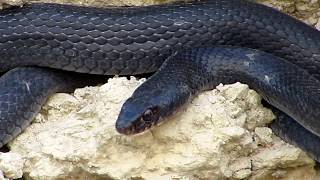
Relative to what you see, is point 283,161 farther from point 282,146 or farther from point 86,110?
point 86,110

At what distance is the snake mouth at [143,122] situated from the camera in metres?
3.76

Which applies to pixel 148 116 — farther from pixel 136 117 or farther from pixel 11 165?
pixel 11 165

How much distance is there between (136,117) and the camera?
381 cm

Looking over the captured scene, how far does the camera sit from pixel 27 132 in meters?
4.16

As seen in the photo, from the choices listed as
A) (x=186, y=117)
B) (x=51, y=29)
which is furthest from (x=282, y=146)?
(x=51, y=29)

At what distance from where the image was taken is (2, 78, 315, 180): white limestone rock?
152 inches

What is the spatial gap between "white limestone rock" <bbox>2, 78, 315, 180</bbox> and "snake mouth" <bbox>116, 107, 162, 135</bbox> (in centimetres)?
8

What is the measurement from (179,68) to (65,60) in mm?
707

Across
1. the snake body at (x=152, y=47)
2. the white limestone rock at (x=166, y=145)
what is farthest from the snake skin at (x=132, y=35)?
the white limestone rock at (x=166, y=145)

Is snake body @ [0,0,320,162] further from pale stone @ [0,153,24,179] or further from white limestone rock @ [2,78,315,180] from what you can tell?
pale stone @ [0,153,24,179]

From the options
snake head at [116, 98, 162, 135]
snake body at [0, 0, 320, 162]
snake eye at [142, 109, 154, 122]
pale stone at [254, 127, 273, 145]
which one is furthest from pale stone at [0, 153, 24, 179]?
pale stone at [254, 127, 273, 145]

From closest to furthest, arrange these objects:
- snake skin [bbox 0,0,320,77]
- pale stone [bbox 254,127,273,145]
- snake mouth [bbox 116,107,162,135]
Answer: snake mouth [bbox 116,107,162,135] → pale stone [bbox 254,127,273,145] → snake skin [bbox 0,0,320,77]

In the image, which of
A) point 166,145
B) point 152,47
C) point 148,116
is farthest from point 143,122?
point 152,47

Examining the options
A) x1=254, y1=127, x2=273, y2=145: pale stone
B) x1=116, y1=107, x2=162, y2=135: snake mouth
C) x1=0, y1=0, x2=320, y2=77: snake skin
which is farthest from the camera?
x1=0, y1=0, x2=320, y2=77: snake skin
